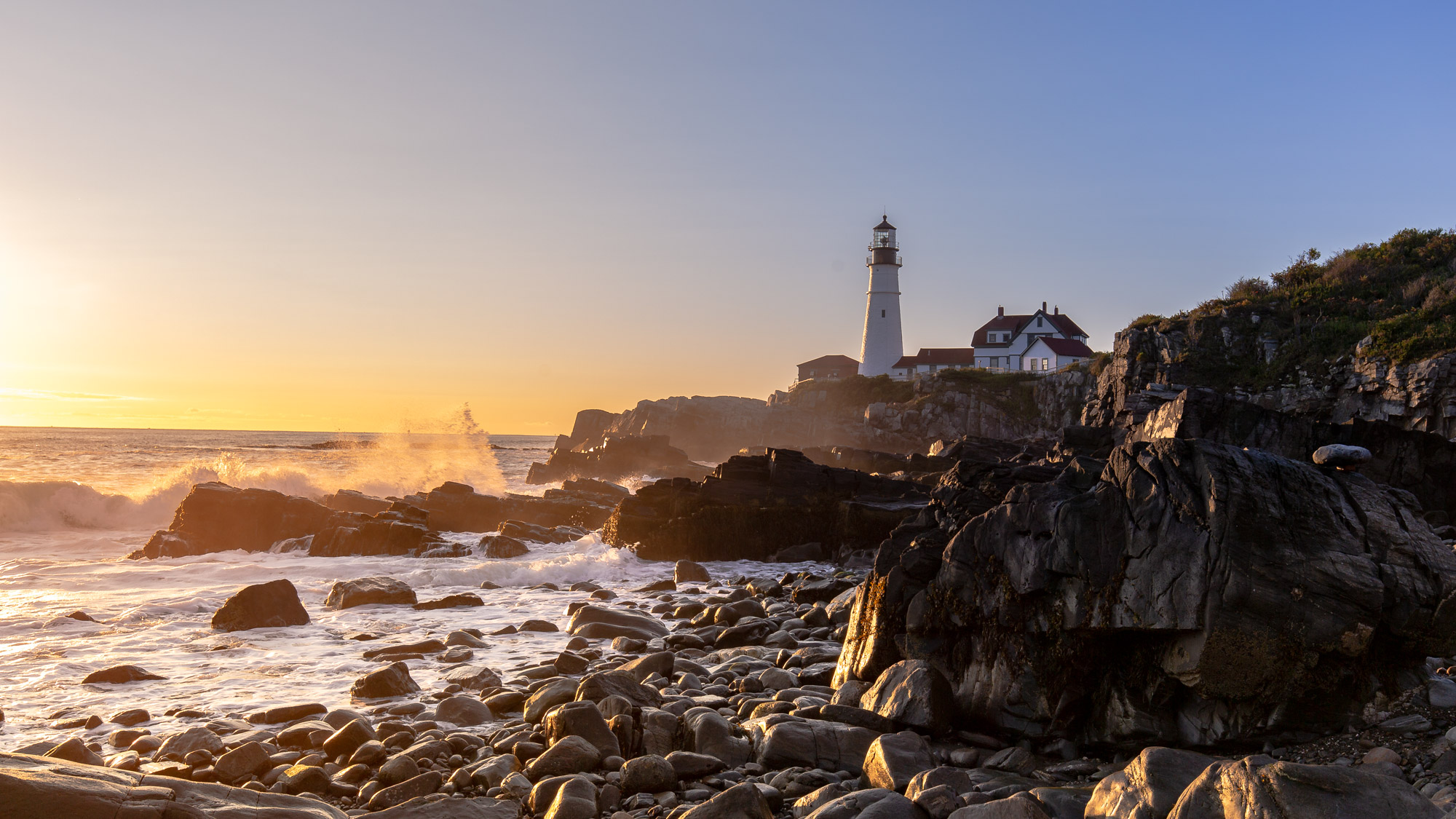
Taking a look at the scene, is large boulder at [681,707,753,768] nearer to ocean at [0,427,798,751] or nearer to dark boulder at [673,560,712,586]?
ocean at [0,427,798,751]

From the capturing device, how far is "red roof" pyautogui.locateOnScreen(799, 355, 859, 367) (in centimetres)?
9088

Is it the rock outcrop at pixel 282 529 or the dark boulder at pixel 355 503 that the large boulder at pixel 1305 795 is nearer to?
the rock outcrop at pixel 282 529

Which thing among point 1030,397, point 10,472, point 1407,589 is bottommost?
point 10,472

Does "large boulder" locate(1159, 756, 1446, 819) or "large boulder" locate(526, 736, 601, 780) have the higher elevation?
"large boulder" locate(1159, 756, 1446, 819)

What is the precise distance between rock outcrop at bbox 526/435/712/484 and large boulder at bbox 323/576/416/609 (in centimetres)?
3294

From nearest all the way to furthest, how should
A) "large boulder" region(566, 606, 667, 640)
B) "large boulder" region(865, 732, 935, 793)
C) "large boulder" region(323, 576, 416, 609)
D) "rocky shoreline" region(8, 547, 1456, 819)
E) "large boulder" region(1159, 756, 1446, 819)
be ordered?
"large boulder" region(1159, 756, 1446, 819)
"rocky shoreline" region(8, 547, 1456, 819)
"large boulder" region(865, 732, 935, 793)
"large boulder" region(566, 606, 667, 640)
"large boulder" region(323, 576, 416, 609)

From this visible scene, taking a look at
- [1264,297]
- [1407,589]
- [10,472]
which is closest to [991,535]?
[1407,589]

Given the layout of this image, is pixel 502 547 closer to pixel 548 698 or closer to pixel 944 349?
pixel 548 698

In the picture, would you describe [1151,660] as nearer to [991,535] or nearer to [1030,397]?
[991,535]

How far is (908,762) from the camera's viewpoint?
221 inches

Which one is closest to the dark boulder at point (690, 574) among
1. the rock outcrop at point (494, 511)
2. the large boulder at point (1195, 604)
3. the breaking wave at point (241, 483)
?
the rock outcrop at point (494, 511)

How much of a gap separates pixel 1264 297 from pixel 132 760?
35.6 meters

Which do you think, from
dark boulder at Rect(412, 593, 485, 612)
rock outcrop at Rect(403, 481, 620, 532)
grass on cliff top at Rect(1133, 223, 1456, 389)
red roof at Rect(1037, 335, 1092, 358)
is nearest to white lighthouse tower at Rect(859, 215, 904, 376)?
red roof at Rect(1037, 335, 1092, 358)

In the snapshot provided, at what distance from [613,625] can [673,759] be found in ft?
16.8
